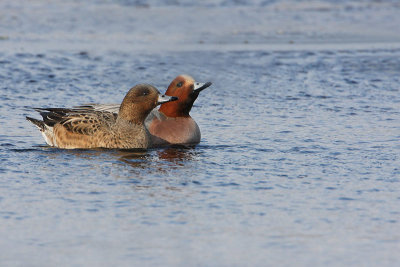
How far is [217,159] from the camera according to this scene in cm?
916

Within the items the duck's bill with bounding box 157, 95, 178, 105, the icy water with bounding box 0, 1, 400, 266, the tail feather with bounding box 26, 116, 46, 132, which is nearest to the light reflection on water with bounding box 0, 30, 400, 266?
the icy water with bounding box 0, 1, 400, 266

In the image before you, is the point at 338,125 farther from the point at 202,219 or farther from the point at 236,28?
the point at 236,28

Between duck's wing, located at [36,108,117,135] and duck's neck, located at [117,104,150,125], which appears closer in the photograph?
duck's wing, located at [36,108,117,135]

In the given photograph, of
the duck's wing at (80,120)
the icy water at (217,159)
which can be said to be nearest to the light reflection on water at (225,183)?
the icy water at (217,159)

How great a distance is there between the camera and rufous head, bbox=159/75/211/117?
10.5 metres

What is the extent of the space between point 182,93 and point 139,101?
31.6 inches

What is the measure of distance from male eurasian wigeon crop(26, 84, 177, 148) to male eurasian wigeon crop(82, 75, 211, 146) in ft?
1.31

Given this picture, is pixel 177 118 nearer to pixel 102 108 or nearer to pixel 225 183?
pixel 102 108

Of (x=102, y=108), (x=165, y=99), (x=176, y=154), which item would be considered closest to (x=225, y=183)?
(x=176, y=154)

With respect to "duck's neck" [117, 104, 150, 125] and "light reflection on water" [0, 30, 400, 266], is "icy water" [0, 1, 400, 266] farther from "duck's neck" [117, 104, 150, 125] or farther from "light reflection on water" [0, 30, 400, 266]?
"duck's neck" [117, 104, 150, 125]

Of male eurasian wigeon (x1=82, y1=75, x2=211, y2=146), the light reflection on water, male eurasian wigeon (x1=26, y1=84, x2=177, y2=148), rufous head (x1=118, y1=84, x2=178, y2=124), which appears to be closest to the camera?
the light reflection on water

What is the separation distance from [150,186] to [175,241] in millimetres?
1675

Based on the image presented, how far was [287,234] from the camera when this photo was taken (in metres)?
6.41

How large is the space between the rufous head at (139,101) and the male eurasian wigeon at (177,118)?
461mm
